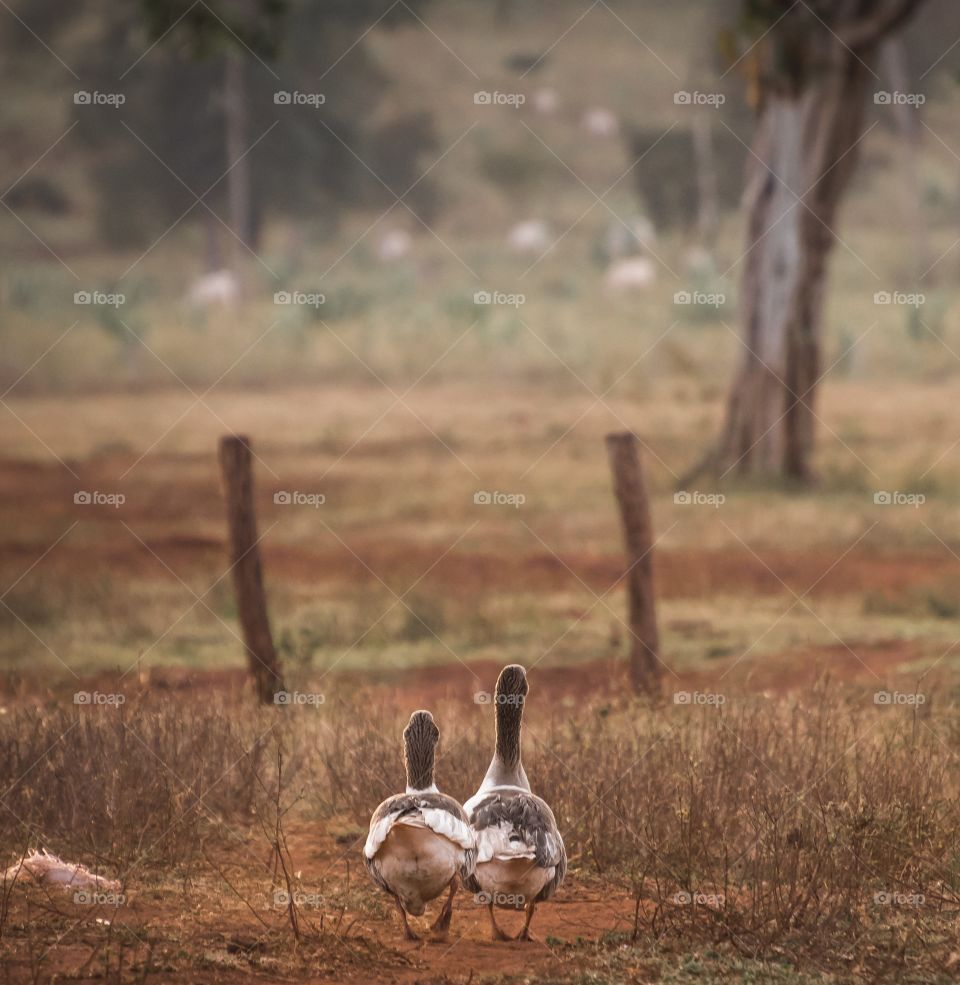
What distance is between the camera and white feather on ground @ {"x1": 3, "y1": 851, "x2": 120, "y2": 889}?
710 centimetres

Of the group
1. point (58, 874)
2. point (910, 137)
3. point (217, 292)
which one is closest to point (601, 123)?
point (910, 137)

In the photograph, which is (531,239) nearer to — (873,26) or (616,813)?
(873,26)

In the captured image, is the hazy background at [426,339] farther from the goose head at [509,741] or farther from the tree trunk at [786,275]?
the goose head at [509,741]

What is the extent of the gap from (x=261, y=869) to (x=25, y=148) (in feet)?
142

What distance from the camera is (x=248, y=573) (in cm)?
1052

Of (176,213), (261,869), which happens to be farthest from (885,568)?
(176,213)

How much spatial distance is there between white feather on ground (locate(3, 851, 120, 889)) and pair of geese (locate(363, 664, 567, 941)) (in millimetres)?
1430

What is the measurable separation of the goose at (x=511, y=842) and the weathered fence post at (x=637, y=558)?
4196mm

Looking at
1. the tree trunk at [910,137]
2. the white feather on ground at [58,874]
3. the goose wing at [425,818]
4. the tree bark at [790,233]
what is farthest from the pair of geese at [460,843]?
the tree trunk at [910,137]

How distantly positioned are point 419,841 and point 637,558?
4983 millimetres

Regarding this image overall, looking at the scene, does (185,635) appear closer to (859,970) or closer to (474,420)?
(859,970)

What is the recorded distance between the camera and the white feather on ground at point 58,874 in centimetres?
710

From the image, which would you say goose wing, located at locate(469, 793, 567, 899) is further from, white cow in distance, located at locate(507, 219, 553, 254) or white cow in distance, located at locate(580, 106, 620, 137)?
white cow in distance, located at locate(580, 106, 620, 137)

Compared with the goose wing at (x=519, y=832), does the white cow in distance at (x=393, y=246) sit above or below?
above
